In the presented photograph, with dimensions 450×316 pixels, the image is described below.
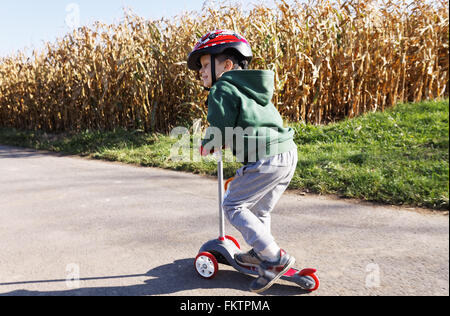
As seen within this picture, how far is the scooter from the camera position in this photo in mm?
2611

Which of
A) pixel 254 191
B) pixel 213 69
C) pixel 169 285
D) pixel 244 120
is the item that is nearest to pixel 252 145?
pixel 244 120

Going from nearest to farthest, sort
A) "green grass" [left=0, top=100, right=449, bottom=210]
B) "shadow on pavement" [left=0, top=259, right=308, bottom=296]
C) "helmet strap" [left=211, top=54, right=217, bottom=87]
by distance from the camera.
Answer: "shadow on pavement" [left=0, top=259, right=308, bottom=296] → "helmet strap" [left=211, top=54, right=217, bottom=87] → "green grass" [left=0, top=100, right=449, bottom=210]

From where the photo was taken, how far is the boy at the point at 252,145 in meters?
2.57

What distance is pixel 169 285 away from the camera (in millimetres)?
2779

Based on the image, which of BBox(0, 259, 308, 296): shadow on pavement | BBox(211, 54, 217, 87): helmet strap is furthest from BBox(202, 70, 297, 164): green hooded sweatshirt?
BBox(0, 259, 308, 296): shadow on pavement

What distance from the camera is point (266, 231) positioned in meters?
2.68

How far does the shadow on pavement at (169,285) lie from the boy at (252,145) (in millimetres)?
160

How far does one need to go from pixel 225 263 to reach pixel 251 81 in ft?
4.10

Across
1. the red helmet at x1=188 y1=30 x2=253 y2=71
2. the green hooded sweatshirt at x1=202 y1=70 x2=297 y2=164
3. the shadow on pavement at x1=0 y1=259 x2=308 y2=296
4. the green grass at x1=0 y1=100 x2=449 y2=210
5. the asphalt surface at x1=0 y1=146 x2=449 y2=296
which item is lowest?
the shadow on pavement at x1=0 y1=259 x2=308 y2=296

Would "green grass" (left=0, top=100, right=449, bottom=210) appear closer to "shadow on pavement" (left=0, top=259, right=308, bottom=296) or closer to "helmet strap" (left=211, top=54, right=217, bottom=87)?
"shadow on pavement" (left=0, top=259, right=308, bottom=296)

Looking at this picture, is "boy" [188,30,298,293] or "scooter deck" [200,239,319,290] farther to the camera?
"scooter deck" [200,239,319,290]

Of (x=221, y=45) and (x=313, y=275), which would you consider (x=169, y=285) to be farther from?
(x=221, y=45)

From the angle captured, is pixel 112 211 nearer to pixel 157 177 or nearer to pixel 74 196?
pixel 74 196

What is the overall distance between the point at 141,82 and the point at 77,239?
4.72m
